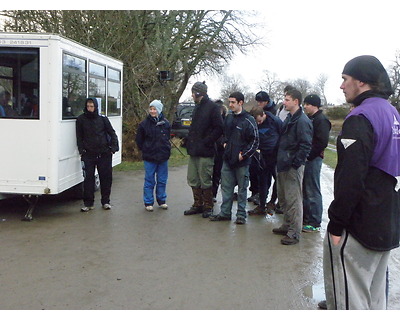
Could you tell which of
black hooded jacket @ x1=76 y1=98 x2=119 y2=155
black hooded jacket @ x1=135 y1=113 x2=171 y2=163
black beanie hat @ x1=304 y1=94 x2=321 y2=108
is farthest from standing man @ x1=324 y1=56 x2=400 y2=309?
black hooded jacket @ x1=76 y1=98 x2=119 y2=155

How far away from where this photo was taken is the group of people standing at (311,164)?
2.90 metres

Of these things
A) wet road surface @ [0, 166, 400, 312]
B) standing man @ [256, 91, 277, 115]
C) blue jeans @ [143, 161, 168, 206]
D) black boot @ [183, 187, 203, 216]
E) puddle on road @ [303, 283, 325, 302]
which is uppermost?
standing man @ [256, 91, 277, 115]

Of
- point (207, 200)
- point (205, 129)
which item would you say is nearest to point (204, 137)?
point (205, 129)

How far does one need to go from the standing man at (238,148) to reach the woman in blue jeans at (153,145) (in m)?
1.21

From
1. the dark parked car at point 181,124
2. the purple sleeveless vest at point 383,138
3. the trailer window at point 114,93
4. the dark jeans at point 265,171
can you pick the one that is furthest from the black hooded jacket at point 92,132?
the dark parked car at point 181,124

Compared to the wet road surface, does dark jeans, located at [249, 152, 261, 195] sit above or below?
Answer: above

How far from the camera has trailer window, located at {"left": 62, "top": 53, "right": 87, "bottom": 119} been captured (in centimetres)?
691

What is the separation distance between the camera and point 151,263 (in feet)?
16.9

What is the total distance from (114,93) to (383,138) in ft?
26.0

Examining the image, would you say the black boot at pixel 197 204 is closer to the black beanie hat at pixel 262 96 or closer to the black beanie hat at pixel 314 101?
the black beanie hat at pixel 262 96

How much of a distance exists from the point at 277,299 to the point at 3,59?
5.14 metres

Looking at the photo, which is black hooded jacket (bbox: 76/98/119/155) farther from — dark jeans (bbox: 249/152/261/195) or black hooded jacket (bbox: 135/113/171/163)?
dark jeans (bbox: 249/152/261/195)

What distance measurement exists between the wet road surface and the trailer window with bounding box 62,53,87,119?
1723mm

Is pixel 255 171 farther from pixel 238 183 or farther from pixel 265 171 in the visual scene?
pixel 238 183
